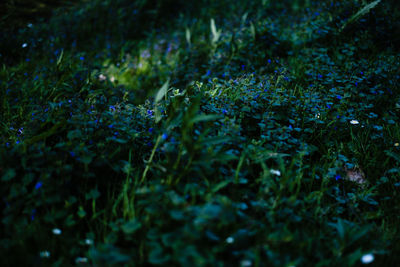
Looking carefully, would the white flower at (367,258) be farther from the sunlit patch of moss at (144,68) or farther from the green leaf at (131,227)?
the sunlit patch of moss at (144,68)

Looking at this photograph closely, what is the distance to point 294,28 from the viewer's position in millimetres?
4152

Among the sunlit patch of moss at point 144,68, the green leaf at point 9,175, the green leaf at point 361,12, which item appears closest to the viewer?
the green leaf at point 9,175

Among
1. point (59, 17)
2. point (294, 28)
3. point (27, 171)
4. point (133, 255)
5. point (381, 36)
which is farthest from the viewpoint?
point (59, 17)

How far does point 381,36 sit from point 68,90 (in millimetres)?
3714

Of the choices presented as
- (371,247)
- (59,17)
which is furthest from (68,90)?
(371,247)

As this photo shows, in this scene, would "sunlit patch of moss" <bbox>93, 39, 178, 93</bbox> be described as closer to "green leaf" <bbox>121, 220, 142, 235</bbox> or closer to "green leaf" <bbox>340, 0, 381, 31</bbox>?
"green leaf" <bbox>340, 0, 381, 31</bbox>

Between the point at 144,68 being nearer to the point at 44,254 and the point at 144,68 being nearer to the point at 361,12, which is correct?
the point at 361,12

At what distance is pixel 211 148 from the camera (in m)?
1.70

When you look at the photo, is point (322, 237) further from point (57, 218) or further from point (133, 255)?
point (57, 218)


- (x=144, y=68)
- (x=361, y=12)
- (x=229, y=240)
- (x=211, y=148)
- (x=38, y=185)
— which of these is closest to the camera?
(x=229, y=240)

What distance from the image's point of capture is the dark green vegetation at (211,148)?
139 centimetres

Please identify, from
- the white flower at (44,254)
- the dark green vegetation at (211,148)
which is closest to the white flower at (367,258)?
the dark green vegetation at (211,148)

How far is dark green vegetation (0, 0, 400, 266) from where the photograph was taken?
54.9 inches

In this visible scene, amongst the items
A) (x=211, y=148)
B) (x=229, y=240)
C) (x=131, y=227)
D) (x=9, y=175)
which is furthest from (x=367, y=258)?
(x=9, y=175)
